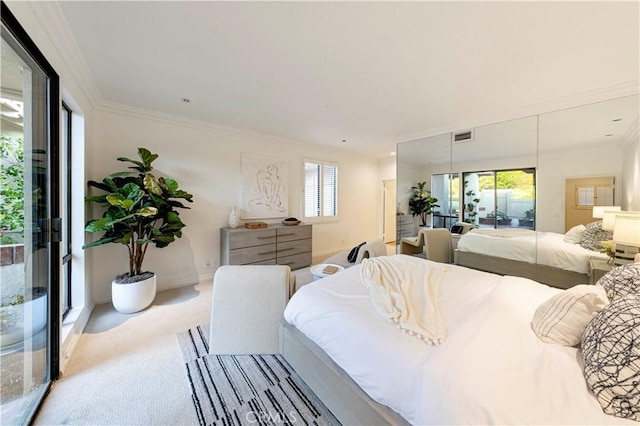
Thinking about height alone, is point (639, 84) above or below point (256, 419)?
above

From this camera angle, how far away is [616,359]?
926 mm

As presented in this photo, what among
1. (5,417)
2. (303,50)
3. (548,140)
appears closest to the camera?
(5,417)

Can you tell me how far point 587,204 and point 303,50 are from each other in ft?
12.3

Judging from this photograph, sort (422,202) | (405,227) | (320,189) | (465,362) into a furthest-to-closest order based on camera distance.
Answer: (320,189) < (405,227) < (422,202) < (465,362)

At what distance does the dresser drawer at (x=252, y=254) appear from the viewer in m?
3.75

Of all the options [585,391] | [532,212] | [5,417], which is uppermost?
[532,212]

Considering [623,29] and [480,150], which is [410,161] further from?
[623,29]

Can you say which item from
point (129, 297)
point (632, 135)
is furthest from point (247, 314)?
point (632, 135)

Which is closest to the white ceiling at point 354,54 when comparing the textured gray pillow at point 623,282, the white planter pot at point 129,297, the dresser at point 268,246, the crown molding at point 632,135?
the crown molding at point 632,135

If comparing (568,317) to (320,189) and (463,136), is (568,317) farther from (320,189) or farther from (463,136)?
(320,189)

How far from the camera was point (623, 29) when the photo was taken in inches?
66.9

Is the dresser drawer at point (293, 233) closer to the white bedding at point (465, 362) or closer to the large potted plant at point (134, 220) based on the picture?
the large potted plant at point (134, 220)

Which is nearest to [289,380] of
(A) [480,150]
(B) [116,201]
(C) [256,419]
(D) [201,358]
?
(C) [256,419]

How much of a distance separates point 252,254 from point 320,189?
2229mm
